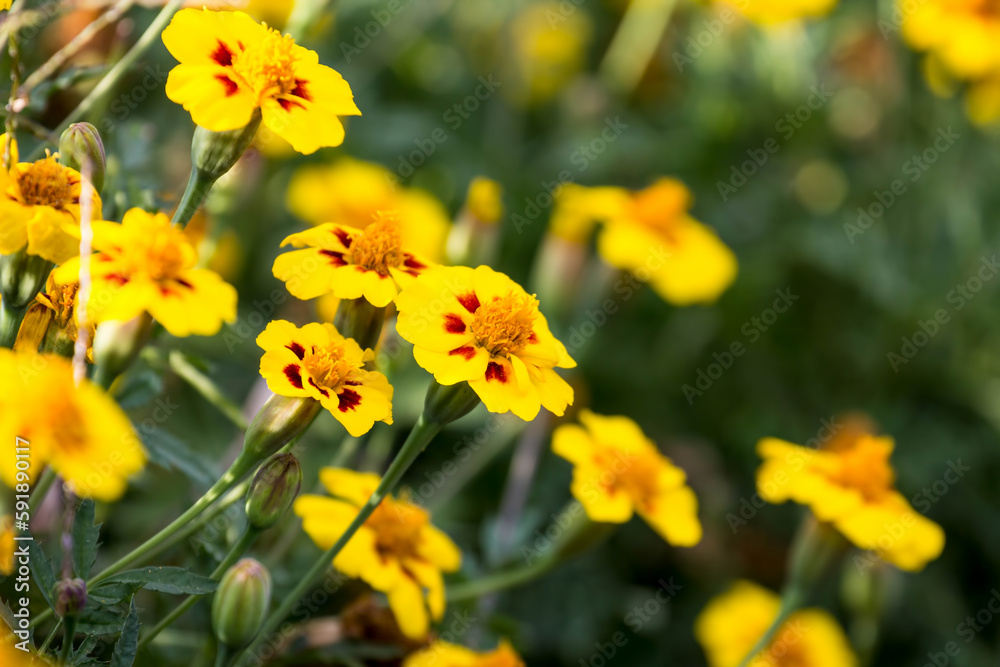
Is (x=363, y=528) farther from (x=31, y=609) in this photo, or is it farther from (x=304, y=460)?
(x=304, y=460)

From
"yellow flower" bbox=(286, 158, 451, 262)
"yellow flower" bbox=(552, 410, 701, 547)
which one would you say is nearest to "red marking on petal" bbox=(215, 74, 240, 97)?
"yellow flower" bbox=(552, 410, 701, 547)

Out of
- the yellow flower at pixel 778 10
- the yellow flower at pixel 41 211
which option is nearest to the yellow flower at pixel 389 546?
the yellow flower at pixel 41 211

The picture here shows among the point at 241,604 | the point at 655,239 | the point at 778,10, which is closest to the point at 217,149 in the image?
the point at 241,604

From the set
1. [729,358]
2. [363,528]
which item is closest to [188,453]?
[363,528]

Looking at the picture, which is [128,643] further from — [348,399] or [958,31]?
[958,31]

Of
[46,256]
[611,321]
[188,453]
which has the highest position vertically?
[46,256]

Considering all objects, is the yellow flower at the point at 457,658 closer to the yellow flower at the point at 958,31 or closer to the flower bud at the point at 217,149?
the flower bud at the point at 217,149
